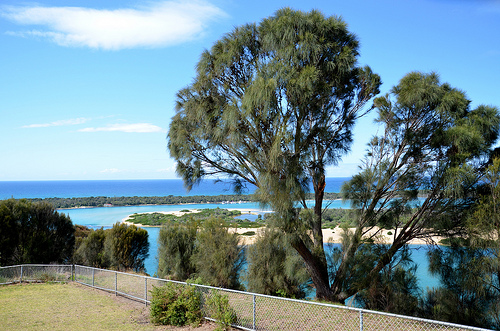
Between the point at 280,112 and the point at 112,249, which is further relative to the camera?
the point at 112,249

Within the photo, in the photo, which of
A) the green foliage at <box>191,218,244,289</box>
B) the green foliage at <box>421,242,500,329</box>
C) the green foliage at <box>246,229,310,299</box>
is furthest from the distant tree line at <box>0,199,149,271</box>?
the green foliage at <box>421,242,500,329</box>

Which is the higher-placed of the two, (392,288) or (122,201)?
(392,288)

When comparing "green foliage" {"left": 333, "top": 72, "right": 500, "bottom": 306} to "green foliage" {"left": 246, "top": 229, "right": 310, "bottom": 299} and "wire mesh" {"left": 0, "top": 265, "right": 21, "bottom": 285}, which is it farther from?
"wire mesh" {"left": 0, "top": 265, "right": 21, "bottom": 285}

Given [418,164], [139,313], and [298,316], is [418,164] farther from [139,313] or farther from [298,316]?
[139,313]

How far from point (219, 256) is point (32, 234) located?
8.80m

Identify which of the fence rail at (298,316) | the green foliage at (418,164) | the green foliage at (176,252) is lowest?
the green foliage at (176,252)

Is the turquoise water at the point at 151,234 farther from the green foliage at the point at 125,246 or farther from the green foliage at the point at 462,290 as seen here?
the green foliage at the point at 125,246

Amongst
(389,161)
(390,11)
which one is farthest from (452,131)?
(390,11)

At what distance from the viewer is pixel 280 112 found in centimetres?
922

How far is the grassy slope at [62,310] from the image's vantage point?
7484 mm

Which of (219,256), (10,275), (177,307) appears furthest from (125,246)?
(177,307)

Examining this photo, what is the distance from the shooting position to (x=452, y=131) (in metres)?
9.05

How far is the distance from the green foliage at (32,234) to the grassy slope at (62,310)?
6264mm

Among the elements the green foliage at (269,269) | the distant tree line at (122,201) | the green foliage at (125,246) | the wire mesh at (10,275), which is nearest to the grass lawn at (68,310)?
the wire mesh at (10,275)
